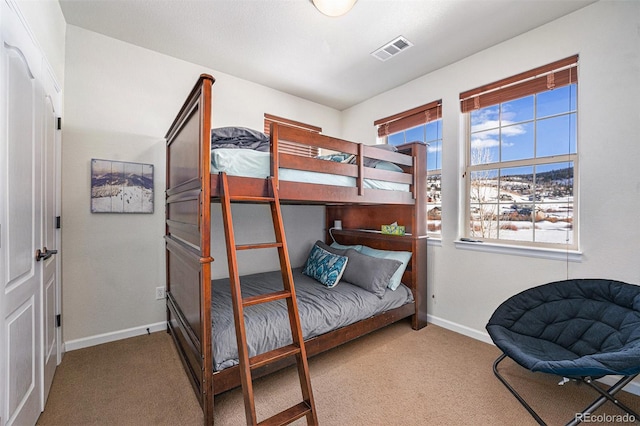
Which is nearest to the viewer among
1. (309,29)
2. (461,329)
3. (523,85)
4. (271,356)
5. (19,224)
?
(19,224)

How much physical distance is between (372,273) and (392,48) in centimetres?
208

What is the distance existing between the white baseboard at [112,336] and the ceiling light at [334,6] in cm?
309

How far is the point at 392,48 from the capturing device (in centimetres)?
257

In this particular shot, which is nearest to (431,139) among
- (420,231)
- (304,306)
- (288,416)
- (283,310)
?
(420,231)

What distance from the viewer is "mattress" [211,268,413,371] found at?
5.46 feet

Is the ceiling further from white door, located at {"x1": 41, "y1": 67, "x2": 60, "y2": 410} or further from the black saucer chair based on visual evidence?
the black saucer chair

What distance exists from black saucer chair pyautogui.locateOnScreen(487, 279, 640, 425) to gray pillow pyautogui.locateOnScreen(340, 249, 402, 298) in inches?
34.8

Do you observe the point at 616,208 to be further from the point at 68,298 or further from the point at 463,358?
the point at 68,298

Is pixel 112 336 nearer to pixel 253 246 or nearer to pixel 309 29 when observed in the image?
pixel 253 246

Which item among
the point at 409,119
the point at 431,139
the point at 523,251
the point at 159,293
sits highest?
the point at 409,119

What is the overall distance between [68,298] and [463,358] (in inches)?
131

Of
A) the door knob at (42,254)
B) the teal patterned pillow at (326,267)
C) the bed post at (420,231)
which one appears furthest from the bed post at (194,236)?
the bed post at (420,231)

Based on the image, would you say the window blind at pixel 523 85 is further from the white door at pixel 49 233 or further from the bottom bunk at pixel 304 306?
the white door at pixel 49 233

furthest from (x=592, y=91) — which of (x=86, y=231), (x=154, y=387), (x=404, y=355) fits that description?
(x=86, y=231)
